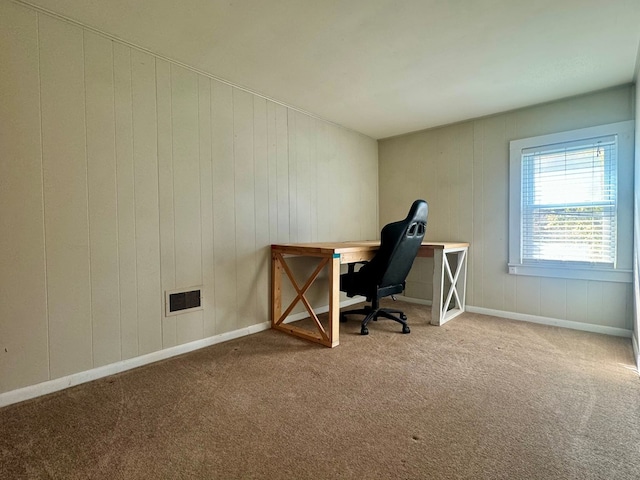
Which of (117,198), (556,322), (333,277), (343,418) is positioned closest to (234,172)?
(117,198)

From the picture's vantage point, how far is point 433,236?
3643 mm

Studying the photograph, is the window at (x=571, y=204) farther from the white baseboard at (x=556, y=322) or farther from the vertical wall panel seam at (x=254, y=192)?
the vertical wall panel seam at (x=254, y=192)

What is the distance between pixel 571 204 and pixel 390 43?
2.17 metres

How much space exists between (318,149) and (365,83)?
92 centimetres

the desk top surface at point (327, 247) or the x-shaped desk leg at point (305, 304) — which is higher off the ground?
the desk top surface at point (327, 247)

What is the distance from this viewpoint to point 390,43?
6.38 feet

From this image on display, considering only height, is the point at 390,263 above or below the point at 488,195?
below

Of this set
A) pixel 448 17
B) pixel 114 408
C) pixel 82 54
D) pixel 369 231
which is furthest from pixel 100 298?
pixel 369 231

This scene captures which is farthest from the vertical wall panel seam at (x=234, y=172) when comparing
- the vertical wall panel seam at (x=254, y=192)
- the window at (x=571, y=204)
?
the window at (x=571, y=204)

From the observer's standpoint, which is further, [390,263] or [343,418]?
[390,263]

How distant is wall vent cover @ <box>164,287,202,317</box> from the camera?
2.15 meters

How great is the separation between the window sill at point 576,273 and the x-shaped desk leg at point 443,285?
0.46m

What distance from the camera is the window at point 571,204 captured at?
8.34 ft

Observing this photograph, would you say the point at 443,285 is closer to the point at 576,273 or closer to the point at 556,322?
the point at 556,322
